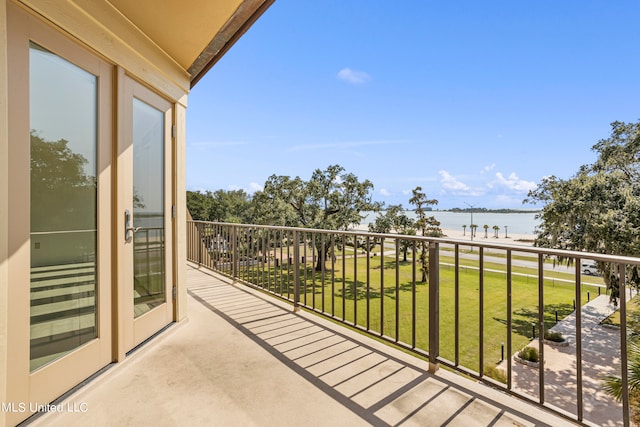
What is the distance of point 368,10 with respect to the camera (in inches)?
519

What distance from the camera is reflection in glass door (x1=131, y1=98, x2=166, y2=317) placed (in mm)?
2273

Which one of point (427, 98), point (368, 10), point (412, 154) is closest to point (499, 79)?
point (427, 98)

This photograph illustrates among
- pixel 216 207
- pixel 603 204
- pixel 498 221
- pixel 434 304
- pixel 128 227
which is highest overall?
pixel 216 207

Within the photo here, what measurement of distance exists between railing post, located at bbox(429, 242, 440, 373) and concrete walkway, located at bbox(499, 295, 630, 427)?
4922 mm

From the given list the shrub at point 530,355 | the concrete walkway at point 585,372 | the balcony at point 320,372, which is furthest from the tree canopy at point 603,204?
the balcony at point 320,372

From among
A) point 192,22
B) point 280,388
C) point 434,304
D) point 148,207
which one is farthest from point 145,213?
point 434,304

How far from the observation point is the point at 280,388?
1.80 metres

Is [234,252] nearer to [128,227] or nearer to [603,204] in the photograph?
[128,227]

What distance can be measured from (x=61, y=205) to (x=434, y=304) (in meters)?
2.39

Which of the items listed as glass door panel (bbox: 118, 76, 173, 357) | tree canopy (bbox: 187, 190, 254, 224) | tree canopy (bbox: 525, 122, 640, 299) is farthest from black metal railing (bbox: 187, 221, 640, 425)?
tree canopy (bbox: 187, 190, 254, 224)

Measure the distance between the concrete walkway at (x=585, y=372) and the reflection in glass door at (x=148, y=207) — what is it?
6353mm

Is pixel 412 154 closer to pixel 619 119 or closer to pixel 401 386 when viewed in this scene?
pixel 619 119

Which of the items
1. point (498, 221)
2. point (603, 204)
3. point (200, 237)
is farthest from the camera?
point (498, 221)

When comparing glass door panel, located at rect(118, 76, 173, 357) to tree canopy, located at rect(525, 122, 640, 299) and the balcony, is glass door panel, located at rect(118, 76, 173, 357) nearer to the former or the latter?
the balcony
